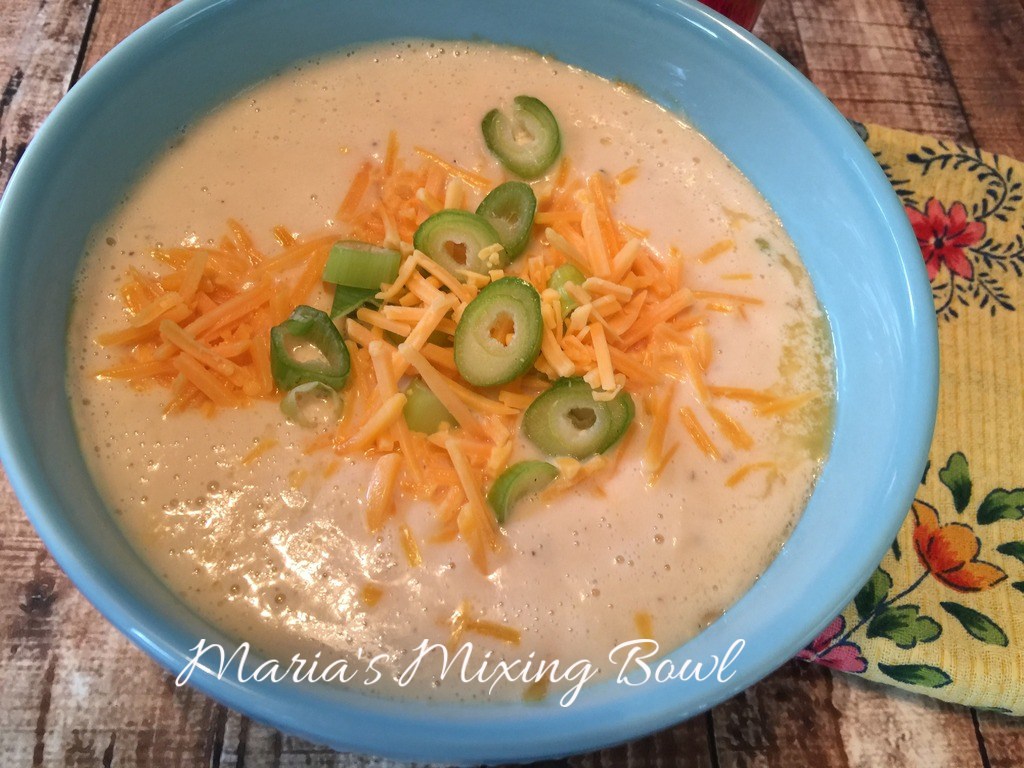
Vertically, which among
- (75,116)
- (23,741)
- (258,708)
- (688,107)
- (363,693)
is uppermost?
(75,116)

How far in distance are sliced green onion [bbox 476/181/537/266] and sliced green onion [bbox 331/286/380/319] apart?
198mm

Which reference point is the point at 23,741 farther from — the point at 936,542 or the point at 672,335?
the point at 936,542

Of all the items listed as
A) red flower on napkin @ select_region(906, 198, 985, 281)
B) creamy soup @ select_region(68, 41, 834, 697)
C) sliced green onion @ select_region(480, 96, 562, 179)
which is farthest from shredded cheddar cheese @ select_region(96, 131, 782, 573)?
red flower on napkin @ select_region(906, 198, 985, 281)

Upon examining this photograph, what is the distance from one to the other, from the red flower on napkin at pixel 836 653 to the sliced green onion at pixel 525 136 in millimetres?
794

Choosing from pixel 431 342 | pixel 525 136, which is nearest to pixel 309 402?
pixel 431 342

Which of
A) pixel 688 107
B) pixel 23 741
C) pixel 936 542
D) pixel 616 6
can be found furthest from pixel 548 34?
pixel 23 741

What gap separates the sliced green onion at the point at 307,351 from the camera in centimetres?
99

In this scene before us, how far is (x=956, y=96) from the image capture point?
1.67 metres

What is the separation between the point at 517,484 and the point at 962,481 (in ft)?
2.40

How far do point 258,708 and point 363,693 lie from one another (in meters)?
0.15

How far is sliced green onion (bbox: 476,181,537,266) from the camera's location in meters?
1.13

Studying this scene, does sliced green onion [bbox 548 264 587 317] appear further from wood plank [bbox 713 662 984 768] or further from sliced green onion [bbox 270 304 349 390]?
wood plank [bbox 713 662 984 768]

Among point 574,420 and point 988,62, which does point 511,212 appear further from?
point 988,62

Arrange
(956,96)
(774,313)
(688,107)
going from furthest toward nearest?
(956,96), (688,107), (774,313)
